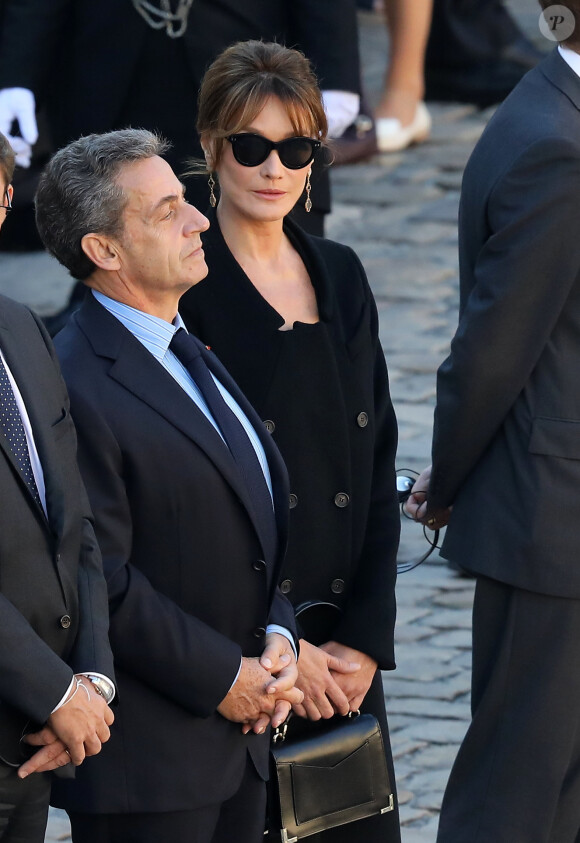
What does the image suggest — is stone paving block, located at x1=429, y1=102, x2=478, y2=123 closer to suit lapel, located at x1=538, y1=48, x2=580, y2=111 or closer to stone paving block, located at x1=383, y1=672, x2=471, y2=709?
stone paving block, located at x1=383, y1=672, x2=471, y2=709

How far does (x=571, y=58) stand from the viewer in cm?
300

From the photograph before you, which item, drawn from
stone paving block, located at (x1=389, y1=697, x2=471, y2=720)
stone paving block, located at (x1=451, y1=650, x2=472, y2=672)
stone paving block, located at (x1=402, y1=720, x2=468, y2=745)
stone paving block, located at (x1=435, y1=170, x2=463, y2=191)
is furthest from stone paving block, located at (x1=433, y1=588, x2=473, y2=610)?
stone paving block, located at (x1=435, y1=170, x2=463, y2=191)

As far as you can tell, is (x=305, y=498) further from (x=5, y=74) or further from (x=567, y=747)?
(x=5, y=74)

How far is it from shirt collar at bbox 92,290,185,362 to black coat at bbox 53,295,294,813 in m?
0.02

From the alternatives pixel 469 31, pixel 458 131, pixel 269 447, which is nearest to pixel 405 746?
pixel 269 447

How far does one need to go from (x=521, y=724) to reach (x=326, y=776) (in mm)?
399

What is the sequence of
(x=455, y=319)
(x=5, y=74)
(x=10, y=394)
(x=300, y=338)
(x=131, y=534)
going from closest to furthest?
1. (x=10, y=394)
2. (x=131, y=534)
3. (x=300, y=338)
4. (x=5, y=74)
5. (x=455, y=319)

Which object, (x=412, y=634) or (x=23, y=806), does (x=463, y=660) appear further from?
(x=23, y=806)

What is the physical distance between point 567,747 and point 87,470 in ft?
3.67

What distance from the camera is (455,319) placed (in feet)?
22.2

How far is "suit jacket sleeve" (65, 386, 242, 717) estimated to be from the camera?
2.65 metres

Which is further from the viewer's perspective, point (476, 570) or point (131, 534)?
point (476, 570)

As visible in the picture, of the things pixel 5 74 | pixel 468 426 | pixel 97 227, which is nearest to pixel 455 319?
pixel 5 74

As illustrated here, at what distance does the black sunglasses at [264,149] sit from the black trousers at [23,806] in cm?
121
